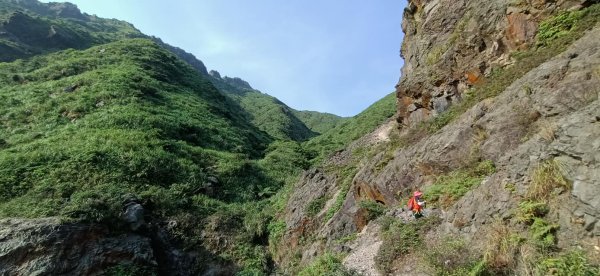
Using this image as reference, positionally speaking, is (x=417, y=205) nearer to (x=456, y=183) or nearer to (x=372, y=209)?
(x=456, y=183)

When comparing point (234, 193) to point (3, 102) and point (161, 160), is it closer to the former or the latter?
point (161, 160)

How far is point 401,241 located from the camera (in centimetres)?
1096

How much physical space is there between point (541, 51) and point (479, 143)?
442 centimetres

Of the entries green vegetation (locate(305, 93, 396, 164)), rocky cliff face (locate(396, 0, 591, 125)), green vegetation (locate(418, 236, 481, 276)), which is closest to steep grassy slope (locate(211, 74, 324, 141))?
green vegetation (locate(305, 93, 396, 164))

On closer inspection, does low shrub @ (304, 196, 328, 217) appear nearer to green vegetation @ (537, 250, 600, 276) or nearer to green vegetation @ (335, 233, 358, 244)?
green vegetation @ (335, 233, 358, 244)

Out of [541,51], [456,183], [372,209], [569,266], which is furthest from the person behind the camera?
[372,209]

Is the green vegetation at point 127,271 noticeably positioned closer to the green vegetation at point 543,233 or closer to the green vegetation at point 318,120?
the green vegetation at point 543,233

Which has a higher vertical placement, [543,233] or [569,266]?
[543,233]

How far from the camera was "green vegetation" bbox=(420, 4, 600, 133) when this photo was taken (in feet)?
41.4

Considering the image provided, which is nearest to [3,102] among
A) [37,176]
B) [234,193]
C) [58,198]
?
[37,176]

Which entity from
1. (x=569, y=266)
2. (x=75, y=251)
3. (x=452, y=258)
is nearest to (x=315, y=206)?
(x=75, y=251)

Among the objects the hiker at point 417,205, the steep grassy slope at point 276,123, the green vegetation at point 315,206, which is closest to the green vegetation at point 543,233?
the hiker at point 417,205

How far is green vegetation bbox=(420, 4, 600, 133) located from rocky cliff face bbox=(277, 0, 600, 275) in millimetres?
215

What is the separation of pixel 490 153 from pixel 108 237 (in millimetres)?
15694
